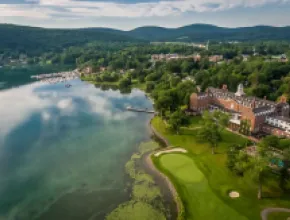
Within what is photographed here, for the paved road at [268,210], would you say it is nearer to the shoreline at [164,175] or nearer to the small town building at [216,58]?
the shoreline at [164,175]

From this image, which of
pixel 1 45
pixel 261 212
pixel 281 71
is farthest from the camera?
pixel 1 45

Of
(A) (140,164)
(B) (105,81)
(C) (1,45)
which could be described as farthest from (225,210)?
(C) (1,45)

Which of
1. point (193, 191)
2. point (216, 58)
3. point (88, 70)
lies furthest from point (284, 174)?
point (88, 70)

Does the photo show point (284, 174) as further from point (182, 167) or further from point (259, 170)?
point (182, 167)

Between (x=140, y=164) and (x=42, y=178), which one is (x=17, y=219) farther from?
(x=140, y=164)

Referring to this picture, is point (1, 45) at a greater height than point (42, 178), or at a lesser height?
greater

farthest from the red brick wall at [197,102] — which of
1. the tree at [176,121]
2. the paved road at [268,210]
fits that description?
the paved road at [268,210]
